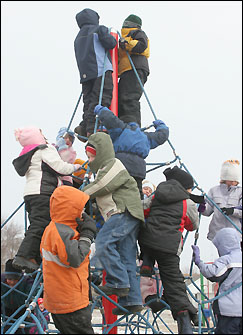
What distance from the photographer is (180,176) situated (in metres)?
3.43

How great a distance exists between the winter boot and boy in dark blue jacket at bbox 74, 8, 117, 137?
5.96ft

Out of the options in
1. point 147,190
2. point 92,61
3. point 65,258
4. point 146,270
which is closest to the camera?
point 65,258

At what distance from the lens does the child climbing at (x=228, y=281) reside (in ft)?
9.71

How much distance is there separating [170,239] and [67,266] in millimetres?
812

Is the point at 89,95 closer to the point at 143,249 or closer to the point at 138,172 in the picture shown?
the point at 138,172

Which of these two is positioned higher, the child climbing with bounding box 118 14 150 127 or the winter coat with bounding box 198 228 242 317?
the child climbing with bounding box 118 14 150 127

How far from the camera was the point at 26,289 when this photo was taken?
14.8ft

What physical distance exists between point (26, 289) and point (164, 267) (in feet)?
6.78

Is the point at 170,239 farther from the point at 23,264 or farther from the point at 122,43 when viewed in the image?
the point at 122,43

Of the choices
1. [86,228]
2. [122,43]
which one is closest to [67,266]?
[86,228]

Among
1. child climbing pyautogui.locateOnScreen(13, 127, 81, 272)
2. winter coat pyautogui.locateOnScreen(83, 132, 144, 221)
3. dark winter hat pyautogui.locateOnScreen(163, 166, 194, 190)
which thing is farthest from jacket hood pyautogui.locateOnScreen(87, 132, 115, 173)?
dark winter hat pyautogui.locateOnScreen(163, 166, 194, 190)

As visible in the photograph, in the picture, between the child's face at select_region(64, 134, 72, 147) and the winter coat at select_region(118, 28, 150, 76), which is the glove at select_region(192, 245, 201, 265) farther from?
the winter coat at select_region(118, 28, 150, 76)

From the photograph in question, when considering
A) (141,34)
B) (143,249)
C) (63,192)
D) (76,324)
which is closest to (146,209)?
(143,249)

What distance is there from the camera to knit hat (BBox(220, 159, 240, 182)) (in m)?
4.50
